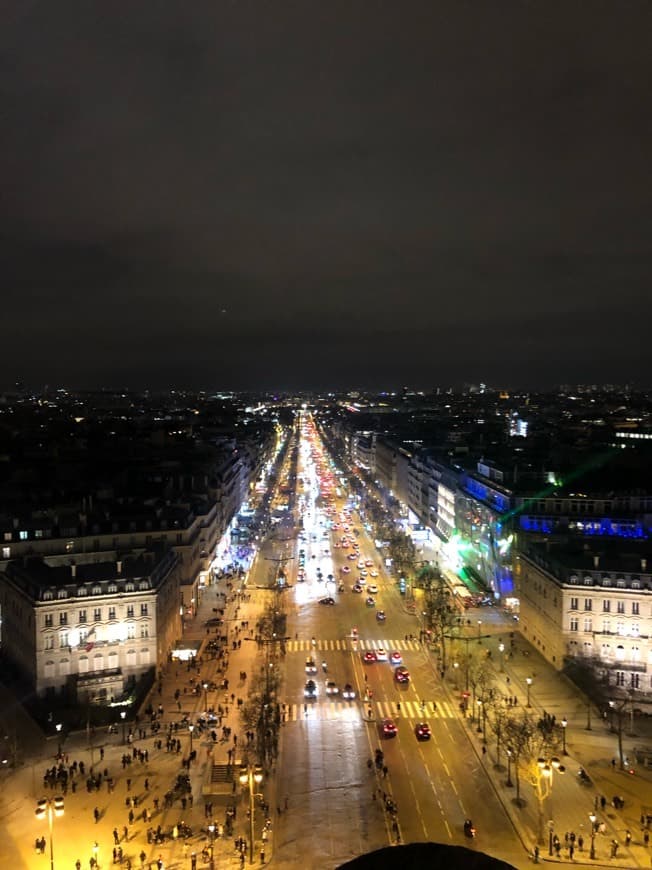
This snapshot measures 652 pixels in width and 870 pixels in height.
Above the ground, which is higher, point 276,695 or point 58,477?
point 58,477

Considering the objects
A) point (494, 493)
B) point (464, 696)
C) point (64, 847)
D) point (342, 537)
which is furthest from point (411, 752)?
point (342, 537)

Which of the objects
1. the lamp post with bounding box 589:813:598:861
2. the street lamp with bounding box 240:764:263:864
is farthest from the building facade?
the lamp post with bounding box 589:813:598:861

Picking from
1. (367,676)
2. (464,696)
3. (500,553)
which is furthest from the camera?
(500,553)

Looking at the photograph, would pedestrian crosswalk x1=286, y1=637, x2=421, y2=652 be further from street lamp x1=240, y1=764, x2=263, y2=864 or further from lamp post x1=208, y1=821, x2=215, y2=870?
lamp post x1=208, y1=821, x2=215, y2=870

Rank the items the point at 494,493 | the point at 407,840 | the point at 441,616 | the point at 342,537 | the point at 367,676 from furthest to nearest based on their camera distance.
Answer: the point at 342,537 → the point at 494,493 → the point at 441,616 → the point at 367,676 → the point at 407,840

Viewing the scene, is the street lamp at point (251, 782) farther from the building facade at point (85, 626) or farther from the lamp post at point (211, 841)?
the building facade at point (85, 626)

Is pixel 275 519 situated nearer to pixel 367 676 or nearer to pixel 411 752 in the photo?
pixel 367 676
